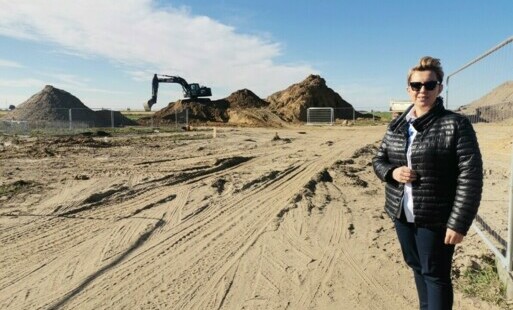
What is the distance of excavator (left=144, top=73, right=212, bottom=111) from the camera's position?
3978 centimetres

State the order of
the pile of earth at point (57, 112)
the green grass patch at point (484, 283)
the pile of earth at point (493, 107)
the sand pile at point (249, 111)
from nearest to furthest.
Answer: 1. the green grass patch at point (484, 283)
2. the pile of earth at point (493, 107)
3. the pile of earth at point (57, 112)
4. the sand pile at point (249, 111)

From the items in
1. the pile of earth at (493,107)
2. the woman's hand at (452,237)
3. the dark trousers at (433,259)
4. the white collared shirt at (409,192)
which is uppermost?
the pile of earth at (493,107)

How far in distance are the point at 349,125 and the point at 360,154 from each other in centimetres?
2276

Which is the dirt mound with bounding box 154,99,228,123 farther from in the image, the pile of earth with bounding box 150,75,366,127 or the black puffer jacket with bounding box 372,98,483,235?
the black puffer jacket with bounding box 372,98,483,235

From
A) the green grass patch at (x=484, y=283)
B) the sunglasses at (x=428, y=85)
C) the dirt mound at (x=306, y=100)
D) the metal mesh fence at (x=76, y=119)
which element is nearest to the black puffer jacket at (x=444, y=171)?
the sunglasses at (x=428, y=85)

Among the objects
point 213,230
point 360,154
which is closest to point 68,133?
point 360,154

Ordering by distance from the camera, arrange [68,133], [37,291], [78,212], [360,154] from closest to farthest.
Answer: [37,291]
[78,212]
[360,154]
[68,133]

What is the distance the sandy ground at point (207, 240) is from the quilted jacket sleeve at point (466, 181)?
1.94 metres

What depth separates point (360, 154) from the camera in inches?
620

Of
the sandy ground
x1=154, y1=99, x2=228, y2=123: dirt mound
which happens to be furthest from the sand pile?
the sandy ground

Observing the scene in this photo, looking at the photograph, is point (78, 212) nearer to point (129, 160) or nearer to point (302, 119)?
point (129, 160)

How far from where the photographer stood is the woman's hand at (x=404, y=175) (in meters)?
2.87

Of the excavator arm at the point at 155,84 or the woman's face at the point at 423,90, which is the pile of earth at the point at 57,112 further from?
the woman's face at the point at 423,90

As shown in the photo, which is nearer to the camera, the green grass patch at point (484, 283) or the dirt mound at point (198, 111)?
the green grass patch at point (484, 283)
